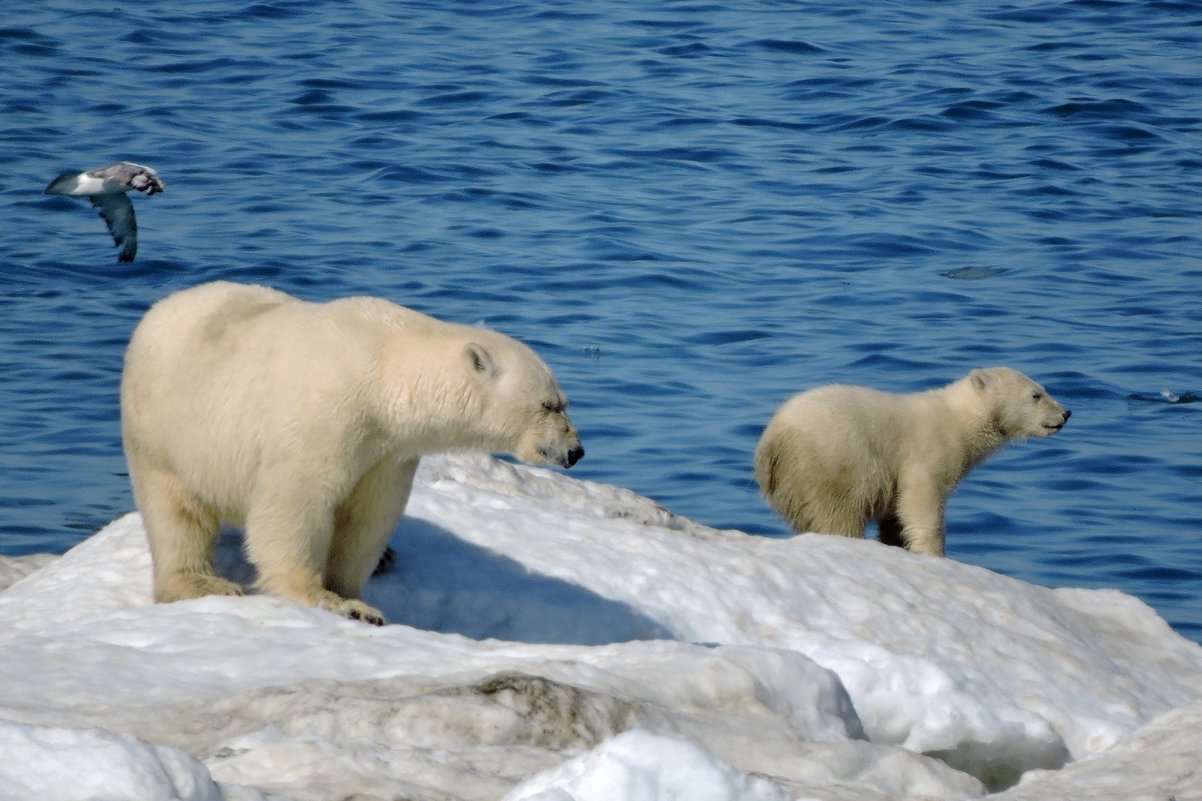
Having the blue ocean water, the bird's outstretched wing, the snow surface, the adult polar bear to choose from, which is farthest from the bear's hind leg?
the bird's outstretched wing

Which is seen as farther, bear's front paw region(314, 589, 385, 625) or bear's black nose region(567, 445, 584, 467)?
bear's black nose region(567, 445, 584, 467)

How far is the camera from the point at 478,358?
243 inches

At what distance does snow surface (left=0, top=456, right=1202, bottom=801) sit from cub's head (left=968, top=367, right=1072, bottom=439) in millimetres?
3053

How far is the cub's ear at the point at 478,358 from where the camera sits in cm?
617

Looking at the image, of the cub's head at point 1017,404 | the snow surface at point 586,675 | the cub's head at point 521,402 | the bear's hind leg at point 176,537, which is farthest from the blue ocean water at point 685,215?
the cub's head at point 521,402

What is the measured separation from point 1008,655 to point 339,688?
3338mm

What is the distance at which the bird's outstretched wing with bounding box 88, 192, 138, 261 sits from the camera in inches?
516

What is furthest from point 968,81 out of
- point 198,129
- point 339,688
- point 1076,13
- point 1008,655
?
point 339,688

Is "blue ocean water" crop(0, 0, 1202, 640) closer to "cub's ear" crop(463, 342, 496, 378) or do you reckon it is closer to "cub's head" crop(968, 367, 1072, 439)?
"cub's head" crop(968, 367, 1072, 439)

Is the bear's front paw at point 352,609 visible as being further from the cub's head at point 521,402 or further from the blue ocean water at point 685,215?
the blue ocean water at point 685,215

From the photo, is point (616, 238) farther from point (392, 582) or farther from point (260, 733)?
point (260, 733)

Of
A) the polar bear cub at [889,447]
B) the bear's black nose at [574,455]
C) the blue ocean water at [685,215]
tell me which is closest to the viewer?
the bear's black nose at [574,455]

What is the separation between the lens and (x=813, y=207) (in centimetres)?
1811

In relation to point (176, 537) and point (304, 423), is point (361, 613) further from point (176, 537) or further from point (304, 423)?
point (176, 537)
